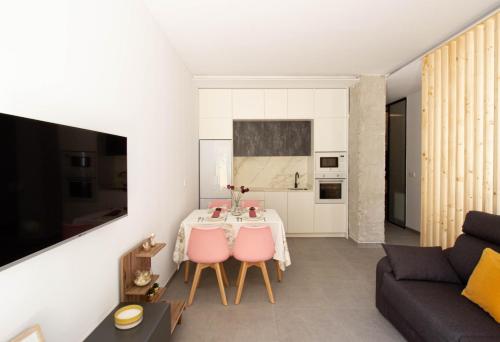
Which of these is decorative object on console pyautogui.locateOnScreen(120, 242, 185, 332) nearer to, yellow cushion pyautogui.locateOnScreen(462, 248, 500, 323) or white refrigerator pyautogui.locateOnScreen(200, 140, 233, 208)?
yellow cushion pyautogui.locateOnScreen(462, 248, 500, 323)

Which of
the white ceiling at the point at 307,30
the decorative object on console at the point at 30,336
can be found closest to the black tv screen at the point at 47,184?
the decorative object on console at the point at 30,336

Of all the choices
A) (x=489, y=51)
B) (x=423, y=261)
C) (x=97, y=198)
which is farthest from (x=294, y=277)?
(x=489, y=51)

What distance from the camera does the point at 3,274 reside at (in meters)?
1.12

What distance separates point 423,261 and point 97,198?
266 centimetres

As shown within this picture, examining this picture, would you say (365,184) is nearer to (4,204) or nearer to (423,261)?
(423,261)

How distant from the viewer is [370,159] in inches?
183

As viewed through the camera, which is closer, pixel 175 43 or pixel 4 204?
pixel 4 204

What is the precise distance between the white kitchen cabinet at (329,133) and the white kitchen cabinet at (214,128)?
1.71 meters

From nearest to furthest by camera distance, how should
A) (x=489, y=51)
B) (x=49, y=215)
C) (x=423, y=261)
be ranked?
(x=49, y=215) < (x=423, y=261) < (x=489, y=51)

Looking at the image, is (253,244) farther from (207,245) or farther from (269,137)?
(269,137)

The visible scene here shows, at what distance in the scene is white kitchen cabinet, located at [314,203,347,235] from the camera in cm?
521

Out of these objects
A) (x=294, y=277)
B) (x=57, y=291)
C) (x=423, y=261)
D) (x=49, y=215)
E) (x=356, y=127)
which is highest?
(x=356, y=127)

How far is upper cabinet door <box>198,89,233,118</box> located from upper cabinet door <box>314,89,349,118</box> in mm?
1701

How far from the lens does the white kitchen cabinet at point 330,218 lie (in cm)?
521
